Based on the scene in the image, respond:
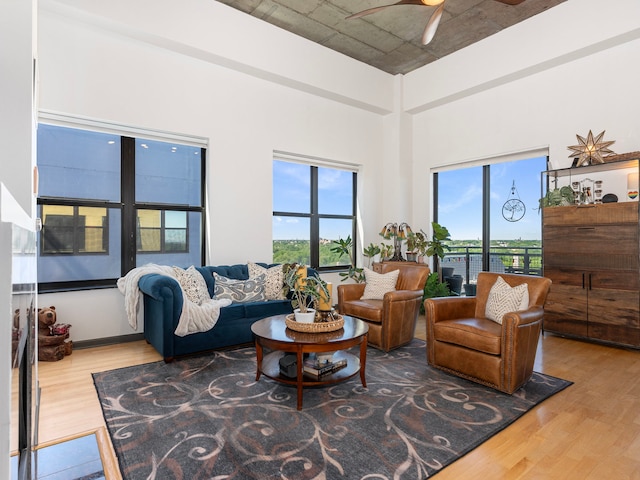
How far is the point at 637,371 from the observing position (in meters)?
3.44

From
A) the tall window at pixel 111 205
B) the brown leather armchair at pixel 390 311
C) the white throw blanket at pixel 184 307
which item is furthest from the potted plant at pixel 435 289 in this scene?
the tall window at pixel 111 205

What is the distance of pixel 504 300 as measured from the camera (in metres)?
3.30

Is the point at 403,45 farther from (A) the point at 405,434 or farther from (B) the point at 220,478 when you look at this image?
(B) the point at 220,478

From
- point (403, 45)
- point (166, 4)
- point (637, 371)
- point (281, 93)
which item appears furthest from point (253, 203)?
point (637, 371)

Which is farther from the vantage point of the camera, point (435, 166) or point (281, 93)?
point (435, 166)

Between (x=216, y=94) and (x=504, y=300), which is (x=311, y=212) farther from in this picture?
(x=504, y=300)

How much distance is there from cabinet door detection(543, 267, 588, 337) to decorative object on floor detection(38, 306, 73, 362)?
17.8 ft

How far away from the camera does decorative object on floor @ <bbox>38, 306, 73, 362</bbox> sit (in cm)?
365

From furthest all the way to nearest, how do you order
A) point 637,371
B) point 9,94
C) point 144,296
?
point 144,296 < point 637,371 < point 9,94

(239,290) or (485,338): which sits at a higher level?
(239,290)

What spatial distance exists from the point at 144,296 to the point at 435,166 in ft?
16.2

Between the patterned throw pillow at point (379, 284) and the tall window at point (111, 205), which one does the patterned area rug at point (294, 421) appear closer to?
the patterned throw pillow at point (379, 284)

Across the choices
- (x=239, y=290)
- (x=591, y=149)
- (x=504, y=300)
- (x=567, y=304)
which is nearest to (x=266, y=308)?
(x=239, y=290)

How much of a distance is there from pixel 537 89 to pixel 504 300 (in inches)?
137
